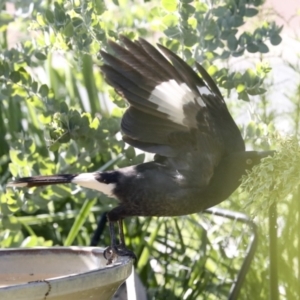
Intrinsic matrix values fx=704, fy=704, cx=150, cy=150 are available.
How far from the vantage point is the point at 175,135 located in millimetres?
2660

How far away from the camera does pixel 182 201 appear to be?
2609 mm

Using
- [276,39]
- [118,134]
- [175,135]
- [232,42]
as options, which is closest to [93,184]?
[175,135]

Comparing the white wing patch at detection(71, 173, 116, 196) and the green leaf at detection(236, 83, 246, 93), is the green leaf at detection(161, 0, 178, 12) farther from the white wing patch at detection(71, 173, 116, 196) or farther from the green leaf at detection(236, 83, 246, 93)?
the white wing patch at detection(71, 173, 116, 196)

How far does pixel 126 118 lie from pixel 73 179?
16.1 inches

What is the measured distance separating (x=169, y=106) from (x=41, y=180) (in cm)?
64

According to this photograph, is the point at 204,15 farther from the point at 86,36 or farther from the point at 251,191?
the point at 251,191

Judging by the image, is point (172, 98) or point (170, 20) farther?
point (170, 20)

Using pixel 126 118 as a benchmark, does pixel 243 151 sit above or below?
below

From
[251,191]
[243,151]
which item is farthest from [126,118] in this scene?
[251,191]

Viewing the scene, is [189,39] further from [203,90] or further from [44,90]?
[44,90]

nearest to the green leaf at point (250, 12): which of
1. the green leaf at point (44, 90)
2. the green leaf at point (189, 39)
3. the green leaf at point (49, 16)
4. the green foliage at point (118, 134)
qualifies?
the green foliage at point (118, 134)

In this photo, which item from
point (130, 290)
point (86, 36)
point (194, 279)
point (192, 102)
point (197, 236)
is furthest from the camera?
point (197, 236)

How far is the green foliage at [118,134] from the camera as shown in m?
2.82

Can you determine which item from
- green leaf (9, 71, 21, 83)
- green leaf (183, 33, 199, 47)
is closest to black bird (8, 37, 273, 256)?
green leaf (183, 33, 199, 47)
